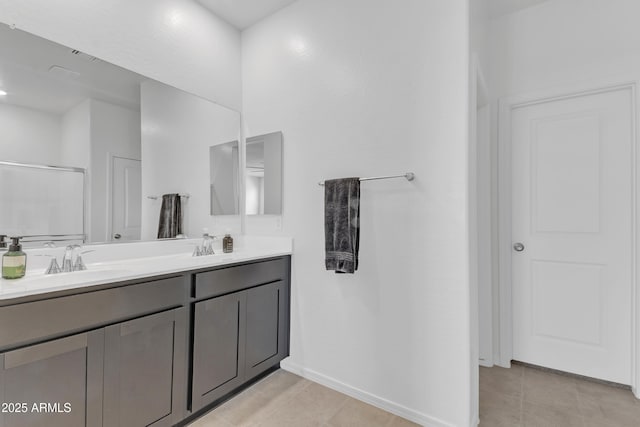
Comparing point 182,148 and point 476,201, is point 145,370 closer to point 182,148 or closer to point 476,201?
point 182,148

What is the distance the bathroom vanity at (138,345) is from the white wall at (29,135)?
65 cm

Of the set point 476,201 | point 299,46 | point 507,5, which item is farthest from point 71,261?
point 507,5

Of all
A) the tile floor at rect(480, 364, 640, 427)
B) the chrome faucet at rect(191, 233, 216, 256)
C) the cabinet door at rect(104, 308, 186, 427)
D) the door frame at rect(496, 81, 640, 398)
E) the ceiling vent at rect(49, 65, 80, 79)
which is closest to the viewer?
the cabinet door at rect(104, 308, 186, 427)

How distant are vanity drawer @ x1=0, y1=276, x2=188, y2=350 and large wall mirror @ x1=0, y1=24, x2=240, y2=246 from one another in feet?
1.87

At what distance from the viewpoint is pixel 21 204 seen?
1431 mm

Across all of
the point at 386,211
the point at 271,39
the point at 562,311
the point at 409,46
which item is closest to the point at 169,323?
the point at 386,211

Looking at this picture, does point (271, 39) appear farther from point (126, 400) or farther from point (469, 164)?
point (126, 400)

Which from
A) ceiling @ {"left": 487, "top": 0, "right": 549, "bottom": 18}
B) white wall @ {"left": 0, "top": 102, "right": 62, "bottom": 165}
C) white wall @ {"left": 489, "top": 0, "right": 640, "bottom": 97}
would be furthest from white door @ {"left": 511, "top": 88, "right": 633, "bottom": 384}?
white wall @ {"left": 0, "top": 102, "right": 62, "bottom": 165}

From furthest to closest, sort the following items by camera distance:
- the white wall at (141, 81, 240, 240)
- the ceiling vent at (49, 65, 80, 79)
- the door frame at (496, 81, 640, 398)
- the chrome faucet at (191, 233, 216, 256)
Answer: the door frame at (496, 81, 640, 398) < the chrome faucet at (191, 233, 216, 256) < the white wall at (141, 81, 240, 240) < the ceiling vent at (49, 65, 80, 79)

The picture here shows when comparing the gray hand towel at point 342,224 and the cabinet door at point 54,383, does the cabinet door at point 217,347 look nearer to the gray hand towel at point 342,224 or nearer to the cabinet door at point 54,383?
the cabinet door at point 54,383

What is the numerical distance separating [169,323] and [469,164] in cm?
170

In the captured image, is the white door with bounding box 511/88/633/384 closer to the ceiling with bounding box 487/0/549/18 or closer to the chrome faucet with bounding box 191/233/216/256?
the ceiling with bounding box 487/0/549/18

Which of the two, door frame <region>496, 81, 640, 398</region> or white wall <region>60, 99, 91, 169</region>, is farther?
door frame <region>496, 81, 640, 398</region>

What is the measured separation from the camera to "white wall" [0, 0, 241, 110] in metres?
1.51
